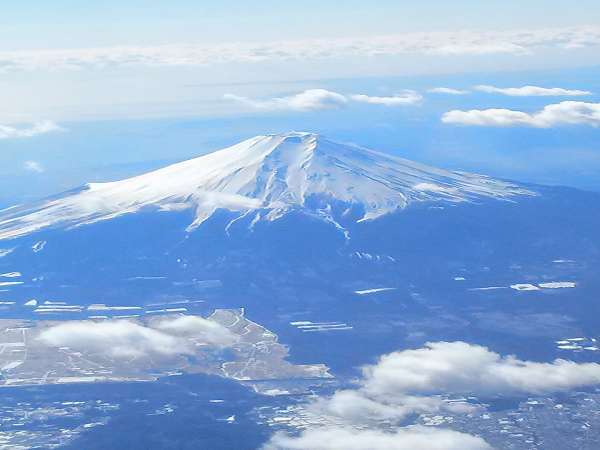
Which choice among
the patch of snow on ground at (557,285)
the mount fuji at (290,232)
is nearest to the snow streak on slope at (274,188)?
the mount fuji at (290,232)

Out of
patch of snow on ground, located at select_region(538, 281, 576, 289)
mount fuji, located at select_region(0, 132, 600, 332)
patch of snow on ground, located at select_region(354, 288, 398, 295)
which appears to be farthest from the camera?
mount fuji, located at select_region(0, 132, 600, 332)

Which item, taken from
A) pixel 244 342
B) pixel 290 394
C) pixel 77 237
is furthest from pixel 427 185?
pixel 290 394

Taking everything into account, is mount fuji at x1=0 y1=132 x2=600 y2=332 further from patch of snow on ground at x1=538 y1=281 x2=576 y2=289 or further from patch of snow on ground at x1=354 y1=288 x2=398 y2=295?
patch of snow on ground at x1=538 y1=281 x2=576 y2=289

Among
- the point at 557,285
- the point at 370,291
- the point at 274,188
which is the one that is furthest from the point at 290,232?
the point at 557,285

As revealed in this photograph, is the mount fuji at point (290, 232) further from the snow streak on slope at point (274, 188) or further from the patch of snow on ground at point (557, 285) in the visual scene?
the patch of snow on ground at point (557, 285)

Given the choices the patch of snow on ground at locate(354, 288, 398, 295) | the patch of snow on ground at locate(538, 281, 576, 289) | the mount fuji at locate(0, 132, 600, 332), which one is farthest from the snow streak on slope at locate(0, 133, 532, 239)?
the patch of snow on ground at locate(538, 281, 576, 289)

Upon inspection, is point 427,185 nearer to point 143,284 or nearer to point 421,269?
point 421,269

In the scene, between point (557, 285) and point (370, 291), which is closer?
point (370, 291)

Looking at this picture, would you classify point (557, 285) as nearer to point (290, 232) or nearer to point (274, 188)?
point (290, 232)
